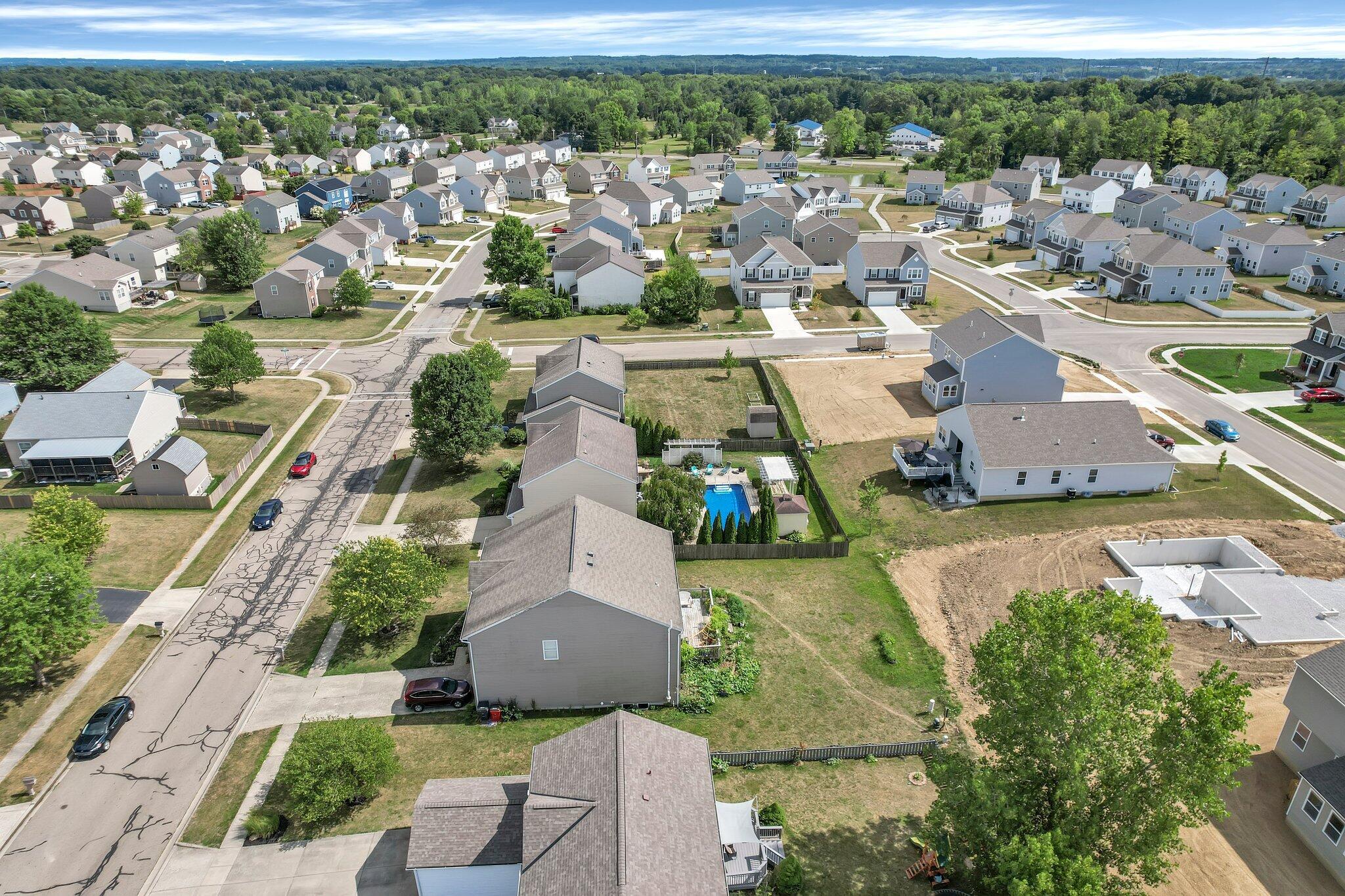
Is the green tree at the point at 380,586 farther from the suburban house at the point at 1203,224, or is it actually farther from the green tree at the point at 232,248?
the suburban house at the point at 1203,224

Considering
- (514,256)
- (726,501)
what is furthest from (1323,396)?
(514,256)

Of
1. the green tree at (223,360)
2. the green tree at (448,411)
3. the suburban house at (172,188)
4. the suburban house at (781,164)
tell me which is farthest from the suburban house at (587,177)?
the green tree at (448,411)

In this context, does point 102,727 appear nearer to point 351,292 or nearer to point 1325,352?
point 351,292

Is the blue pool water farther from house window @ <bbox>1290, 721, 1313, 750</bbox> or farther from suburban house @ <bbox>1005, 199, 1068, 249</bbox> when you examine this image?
suburban house @ <bbox>1005, 199, 1068, 249</bbox>

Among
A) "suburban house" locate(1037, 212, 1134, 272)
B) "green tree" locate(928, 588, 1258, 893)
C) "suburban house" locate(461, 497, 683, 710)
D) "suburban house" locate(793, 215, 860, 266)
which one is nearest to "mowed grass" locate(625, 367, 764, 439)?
"suburban house" locate(461, 497, 683, 710)

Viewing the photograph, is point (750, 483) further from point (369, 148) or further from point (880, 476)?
point (369, 148)

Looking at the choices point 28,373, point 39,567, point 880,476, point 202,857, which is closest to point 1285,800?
point 880,476
